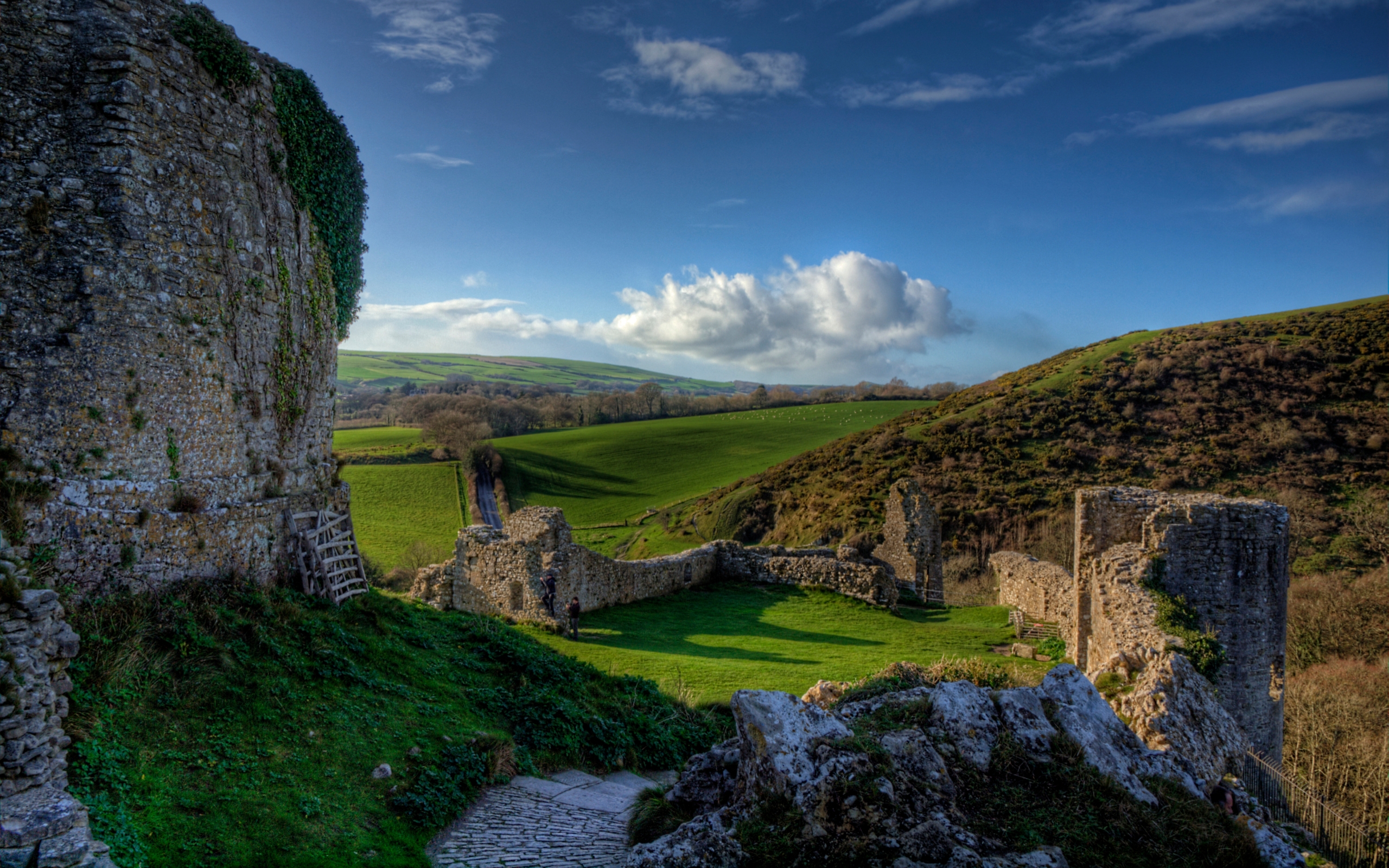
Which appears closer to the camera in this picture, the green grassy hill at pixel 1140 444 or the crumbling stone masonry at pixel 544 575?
the crumbling stone masonry at pixel 544 575

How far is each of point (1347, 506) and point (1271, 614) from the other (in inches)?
1096

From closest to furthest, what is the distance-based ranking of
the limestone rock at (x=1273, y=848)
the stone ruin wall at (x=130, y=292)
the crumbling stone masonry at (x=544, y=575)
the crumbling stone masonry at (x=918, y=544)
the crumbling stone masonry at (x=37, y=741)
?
the crumbling stone masonry at (x=37, y=741) → the limestone rock at (x=1273, y=848) → the stone ruin wall at (x=130, y=292) → the crumbling stone masonry at (x=544, y=575) → the crumbling stone masonry at (x=918, y=544)

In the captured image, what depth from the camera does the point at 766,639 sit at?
17109mm

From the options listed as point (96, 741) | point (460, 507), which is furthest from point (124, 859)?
point (460, 507)

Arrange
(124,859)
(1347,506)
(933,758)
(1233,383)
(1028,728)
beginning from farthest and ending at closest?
(1233,383) → (1347,506) → (1028,728) → (933,758) → (124,859)

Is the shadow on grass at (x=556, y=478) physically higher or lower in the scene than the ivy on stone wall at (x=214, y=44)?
lower

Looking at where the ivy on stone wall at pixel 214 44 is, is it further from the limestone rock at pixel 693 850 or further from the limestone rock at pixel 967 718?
the limestone rock at pixel 967 718

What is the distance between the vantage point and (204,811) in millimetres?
5434

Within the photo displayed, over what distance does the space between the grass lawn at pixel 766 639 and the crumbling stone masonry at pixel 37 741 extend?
27.6 feet

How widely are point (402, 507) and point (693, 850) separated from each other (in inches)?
1678

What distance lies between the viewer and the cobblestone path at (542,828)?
6129 mm

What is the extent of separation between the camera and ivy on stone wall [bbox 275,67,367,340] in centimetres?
934

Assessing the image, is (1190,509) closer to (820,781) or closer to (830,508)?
(820,781)

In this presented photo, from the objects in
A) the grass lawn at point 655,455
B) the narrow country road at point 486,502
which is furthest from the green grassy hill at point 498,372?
the narrow country road at point 486,502
